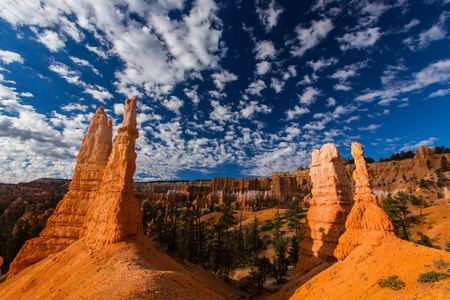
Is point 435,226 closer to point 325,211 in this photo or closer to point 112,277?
point 325,211

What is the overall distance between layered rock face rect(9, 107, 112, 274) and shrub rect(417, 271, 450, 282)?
2737 cm

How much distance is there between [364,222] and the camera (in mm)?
13492

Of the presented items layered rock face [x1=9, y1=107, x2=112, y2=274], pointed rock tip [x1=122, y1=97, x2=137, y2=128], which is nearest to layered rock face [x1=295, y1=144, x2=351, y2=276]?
pointed rock tip [x1=122, y1=97, x2=137, y2=128]

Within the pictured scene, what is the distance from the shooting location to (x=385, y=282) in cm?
930

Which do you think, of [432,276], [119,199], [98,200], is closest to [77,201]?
[98,200]

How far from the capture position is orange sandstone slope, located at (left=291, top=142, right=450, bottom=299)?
871cm

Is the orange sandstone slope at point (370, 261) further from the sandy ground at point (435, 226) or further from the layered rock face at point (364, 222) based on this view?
the sandy ground at point (435, 226)

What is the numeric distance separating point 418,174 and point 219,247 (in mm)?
118181

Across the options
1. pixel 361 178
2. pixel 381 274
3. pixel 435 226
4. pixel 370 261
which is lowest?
pixel 435 226

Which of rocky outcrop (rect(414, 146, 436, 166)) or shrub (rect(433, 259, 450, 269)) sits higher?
rocky outcrop (rect(414, 146, 436, 166))

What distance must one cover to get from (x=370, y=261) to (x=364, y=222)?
108 inches

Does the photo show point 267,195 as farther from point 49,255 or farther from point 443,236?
point 49,255

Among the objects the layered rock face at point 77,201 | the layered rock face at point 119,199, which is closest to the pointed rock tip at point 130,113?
the layered rock face at point 119,199

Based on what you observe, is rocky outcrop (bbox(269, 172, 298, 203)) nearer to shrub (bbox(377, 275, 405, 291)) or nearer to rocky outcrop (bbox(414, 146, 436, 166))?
rocky outcrop (bbox(414, 146, 436, 166))
